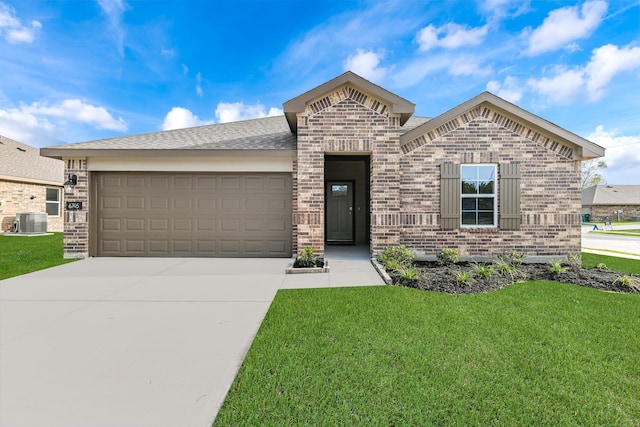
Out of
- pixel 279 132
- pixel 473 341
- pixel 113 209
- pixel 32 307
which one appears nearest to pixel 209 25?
pixel 279 132

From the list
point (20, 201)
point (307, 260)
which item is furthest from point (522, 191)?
point (20, 201)

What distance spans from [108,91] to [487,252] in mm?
20225

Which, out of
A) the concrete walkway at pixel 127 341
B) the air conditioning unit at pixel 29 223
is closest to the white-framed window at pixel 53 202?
the air conditioning unit at pixel 29 223

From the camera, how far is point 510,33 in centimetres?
1065

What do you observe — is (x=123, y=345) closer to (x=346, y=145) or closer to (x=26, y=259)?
(x=346, y=145)

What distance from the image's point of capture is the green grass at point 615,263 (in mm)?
6750

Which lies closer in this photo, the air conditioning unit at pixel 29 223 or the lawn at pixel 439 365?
the lawn at pixel 439 365

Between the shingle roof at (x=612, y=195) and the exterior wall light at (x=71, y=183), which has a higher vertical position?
the shingle roof at (x=612, y=195)

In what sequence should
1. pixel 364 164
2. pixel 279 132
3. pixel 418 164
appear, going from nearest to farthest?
pixel 418 164
pixel 279 132
pixel 364 164

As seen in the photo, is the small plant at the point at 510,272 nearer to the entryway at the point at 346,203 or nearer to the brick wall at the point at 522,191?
the brick wall at the point at 522,191

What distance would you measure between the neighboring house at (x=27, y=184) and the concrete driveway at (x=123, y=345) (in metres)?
13.5

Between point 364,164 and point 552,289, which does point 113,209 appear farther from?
point 552,289

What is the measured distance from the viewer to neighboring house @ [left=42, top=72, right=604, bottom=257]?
7152 mm

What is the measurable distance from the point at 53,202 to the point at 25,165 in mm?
2326
